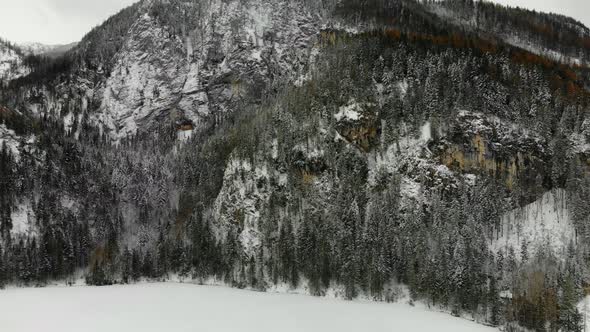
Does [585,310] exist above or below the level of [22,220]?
above

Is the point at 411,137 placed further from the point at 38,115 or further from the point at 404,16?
the point at 38,115

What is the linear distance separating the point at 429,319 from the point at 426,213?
28.7 m

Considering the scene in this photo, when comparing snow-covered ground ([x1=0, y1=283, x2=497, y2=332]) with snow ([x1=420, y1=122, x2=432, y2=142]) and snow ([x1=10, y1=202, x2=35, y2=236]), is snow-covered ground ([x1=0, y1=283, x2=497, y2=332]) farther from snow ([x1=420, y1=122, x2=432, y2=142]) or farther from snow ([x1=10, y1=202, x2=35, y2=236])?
snow ([x1=420, y1=122, x2=432, y2=142])

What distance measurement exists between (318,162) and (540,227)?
45.5 m

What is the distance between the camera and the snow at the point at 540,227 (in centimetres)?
8331

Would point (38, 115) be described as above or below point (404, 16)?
below

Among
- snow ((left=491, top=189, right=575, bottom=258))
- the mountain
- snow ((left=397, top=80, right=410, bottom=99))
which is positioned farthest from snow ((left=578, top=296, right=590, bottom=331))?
snow ((left=397, top=80, right=410, bottom=99))

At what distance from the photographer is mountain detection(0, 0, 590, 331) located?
86062mm

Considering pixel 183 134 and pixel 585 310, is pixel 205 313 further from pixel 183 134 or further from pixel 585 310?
pixel 183 134

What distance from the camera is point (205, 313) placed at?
71.1m

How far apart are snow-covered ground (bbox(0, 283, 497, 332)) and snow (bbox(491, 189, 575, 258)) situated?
21959mm

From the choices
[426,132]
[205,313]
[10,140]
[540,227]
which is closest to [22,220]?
[10,140]

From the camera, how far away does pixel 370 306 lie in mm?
78375

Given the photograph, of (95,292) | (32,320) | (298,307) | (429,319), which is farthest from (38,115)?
(429,319)
